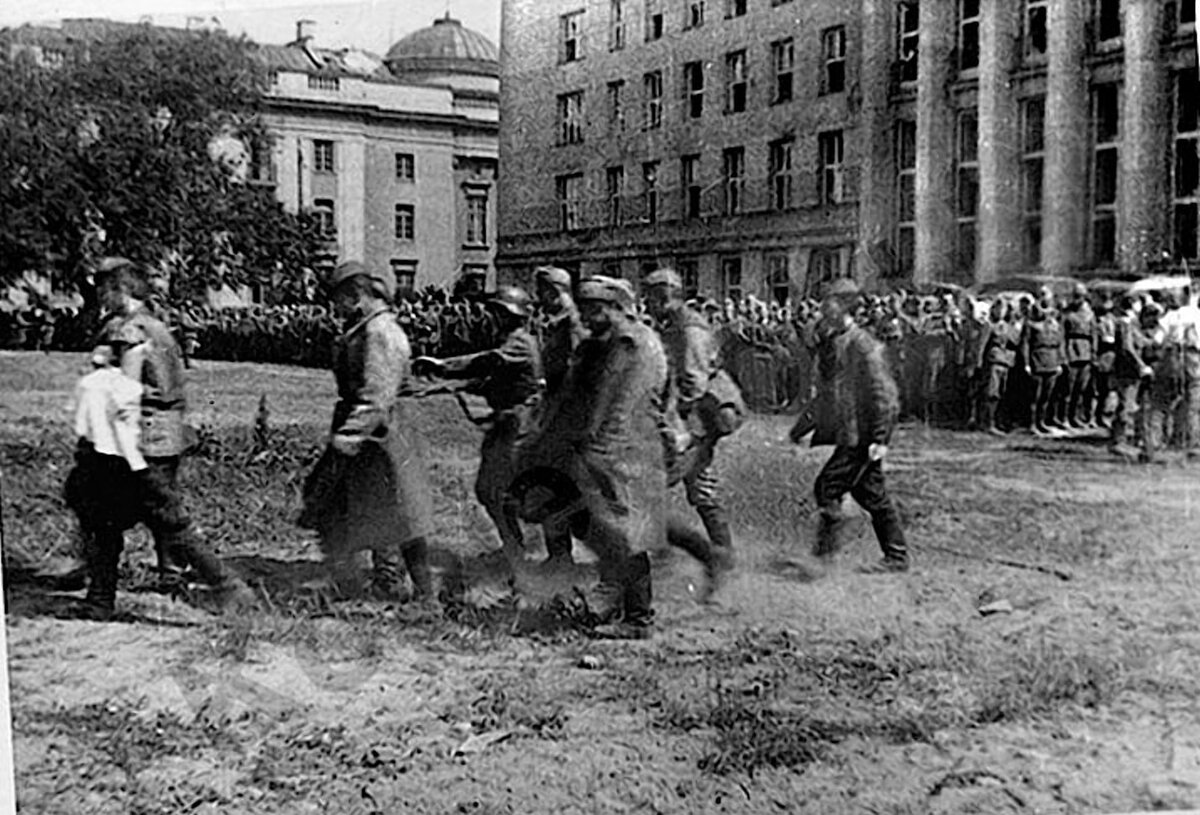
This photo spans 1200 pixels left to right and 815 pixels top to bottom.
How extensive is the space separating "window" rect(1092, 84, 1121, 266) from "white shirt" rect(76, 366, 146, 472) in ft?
6.72

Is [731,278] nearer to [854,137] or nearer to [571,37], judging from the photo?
[854,137]

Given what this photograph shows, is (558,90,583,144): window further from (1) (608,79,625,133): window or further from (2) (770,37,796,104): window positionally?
(2) (770,37,796,104): window

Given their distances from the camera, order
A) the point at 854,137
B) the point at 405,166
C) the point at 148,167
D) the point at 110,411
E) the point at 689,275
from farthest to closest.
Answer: the point at 854,137 → the point at 689,275 → the point at 405,166 → the point at 148,167 → the point at 110,411

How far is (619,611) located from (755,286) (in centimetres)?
73

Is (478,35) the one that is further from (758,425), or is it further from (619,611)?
(619,611)

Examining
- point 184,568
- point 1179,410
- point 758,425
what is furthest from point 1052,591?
point 184,568

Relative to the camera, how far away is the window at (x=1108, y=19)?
3539mm


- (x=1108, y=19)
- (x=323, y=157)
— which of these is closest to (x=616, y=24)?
Answer: (x=323, y=157)

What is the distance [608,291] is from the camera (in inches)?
131

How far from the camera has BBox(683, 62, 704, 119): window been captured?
3473 millimetres

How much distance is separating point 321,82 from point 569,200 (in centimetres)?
56

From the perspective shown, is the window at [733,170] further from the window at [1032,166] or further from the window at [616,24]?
the window at [1032,166]

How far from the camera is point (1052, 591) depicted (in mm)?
3590

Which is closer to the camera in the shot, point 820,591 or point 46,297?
point 46,297
